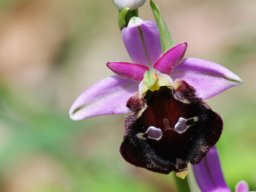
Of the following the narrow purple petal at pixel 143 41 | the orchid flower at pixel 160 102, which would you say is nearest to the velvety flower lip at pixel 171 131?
the orchid flower at pixel 160 102

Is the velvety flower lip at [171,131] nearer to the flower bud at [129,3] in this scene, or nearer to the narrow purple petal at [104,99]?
the narrow purple petal at [104,99]

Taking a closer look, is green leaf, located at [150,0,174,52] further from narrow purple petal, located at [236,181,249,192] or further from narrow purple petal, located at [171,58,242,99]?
narrow purple petal, located at [236,181,249,192]

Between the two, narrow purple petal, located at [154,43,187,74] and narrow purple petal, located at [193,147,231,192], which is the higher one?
narrow purple petal, located at [154,43,187,74]

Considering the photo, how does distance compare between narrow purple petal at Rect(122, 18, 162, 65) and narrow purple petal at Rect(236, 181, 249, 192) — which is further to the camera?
narrow purple petal at Rect(236, 181, 249, 192)

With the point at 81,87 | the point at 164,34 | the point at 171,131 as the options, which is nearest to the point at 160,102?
the point at 171,131

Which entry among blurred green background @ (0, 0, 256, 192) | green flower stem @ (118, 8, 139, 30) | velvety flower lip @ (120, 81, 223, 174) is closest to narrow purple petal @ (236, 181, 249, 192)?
velvety flower lip @ (120, 81, 223, 174)

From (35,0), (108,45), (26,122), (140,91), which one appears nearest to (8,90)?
(26,122)

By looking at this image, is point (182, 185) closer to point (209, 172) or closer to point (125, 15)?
point (209, 172)
